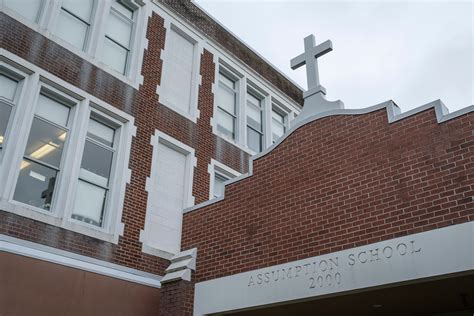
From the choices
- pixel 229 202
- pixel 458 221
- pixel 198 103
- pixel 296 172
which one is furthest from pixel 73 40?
pixel 458 221

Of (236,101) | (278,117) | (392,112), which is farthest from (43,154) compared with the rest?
(278,117)

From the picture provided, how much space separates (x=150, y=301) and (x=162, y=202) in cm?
252

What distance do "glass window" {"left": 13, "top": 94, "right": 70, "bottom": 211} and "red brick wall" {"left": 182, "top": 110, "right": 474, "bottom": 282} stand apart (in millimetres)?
3015

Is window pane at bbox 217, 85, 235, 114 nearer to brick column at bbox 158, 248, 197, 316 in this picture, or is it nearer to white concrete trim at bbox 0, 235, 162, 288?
white concrete trim at bbox 0, 235, 162, 288

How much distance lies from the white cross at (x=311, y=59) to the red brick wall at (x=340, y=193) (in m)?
1.07

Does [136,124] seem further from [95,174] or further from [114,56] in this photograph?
[114,56]

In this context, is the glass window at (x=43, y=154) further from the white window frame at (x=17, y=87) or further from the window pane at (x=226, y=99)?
the window pane at (x=226, y=99)

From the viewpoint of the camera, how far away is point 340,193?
7.72 metres

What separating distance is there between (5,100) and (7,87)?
369 millimetres

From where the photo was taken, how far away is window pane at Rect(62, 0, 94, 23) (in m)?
11.7

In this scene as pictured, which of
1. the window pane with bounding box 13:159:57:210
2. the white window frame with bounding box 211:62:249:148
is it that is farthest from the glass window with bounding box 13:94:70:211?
the white window frame with bounding box 211:62:249:148

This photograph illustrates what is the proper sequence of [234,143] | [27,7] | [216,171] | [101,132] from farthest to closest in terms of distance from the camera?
1. [234,143]
2. [216,171]
3. [101,132]
4. [27,7]

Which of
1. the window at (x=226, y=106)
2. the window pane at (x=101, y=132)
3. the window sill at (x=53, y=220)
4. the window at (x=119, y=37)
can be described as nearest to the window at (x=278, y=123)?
the window at (x=226, y=106)

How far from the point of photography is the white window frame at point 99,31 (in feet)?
35.1
